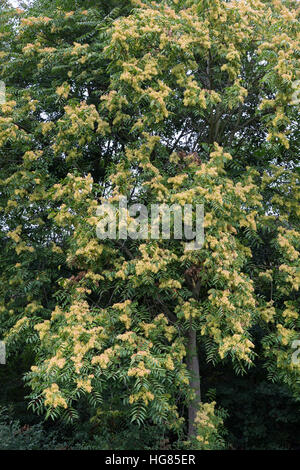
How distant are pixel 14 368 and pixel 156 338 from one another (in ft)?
16.5

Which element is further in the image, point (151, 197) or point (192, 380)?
point (192, 380)

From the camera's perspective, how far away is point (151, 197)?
609cm

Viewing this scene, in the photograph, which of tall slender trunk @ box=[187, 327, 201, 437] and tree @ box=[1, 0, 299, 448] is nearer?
tree @ box=[1, 0, 299, 448]

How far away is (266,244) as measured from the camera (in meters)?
7.02

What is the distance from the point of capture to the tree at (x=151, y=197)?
5.19 meters

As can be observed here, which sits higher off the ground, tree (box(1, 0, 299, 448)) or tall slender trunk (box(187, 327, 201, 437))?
tree (box(1, 0, 299, 448))

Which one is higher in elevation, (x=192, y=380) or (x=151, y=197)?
(x=151, y=197)

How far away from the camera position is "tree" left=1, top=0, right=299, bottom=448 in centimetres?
519

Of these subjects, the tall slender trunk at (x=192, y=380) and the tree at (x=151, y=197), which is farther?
the tall slender trunk at (x=192, y=380)

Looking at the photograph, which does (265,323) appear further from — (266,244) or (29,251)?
(29,251)

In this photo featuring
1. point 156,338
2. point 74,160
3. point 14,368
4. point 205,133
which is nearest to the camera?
point 156,338

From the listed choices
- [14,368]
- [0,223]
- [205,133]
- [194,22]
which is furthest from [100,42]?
[14,368]

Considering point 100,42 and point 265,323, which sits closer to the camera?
point 265,323

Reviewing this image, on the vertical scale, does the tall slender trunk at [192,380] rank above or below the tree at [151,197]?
below
